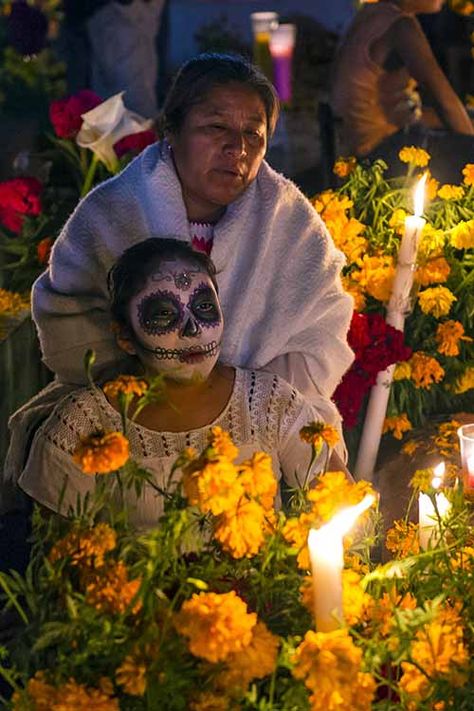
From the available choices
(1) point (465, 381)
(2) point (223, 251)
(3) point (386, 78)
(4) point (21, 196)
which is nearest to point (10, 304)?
(4) point (21, 196)

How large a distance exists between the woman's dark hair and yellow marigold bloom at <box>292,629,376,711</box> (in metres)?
1.38

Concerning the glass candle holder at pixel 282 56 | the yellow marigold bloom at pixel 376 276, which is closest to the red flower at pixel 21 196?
the yellow marigold bloom at pixel 376 276

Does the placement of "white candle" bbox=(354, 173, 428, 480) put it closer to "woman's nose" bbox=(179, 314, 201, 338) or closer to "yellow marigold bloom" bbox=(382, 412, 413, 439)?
"yellow marigold bloom" bbox=(382, 412, 413, 439)

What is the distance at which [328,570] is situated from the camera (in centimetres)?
145

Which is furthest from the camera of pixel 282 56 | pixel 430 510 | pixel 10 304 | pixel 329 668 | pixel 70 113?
pixel 282 56

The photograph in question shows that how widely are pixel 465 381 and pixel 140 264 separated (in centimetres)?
118

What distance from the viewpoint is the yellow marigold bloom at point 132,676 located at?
140 centimetres

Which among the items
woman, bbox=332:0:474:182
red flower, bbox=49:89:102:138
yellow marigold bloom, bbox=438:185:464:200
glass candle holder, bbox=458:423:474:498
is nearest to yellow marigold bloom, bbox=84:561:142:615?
glass candle holder, bbox=458:423:474:498

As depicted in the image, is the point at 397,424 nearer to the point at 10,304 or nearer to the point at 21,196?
the point at 10,304

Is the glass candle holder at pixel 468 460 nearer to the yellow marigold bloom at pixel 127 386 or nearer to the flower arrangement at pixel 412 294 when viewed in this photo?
the flower arrangement at pixel 412 294

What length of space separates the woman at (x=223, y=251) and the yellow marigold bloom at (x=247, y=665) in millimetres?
1147

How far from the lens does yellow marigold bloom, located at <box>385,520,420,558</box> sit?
1950 mm

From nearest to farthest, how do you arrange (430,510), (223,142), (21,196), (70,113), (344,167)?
(430,510)
(223,142)
(344,167)
(21,196)
(70,113)

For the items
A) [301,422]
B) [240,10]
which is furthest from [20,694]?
[240,10]
